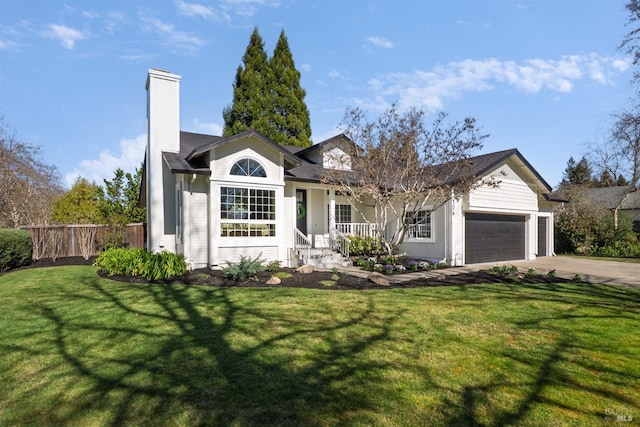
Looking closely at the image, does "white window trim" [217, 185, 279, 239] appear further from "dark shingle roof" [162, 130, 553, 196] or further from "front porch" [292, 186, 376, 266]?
"front porch" [292, 186, 376, 266]

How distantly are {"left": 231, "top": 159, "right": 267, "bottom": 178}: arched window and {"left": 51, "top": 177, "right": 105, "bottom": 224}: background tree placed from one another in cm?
1080

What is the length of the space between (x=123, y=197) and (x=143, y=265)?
12019mm

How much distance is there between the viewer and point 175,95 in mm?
13562

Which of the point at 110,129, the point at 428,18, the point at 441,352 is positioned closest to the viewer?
the point at 441,352

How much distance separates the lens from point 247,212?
39.7ft

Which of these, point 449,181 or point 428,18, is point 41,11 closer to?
point 428,18

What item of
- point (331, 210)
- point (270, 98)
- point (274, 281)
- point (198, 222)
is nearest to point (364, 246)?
point (331, 210)

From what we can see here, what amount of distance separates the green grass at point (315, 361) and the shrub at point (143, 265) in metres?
2.32

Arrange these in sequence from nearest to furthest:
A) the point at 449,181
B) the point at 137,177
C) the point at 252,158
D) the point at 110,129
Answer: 1. the point at 252,158
2. the point at 449,181
3. the point at 110,129
4. the point at 137,177

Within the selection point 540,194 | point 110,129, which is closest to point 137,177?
point 110,129

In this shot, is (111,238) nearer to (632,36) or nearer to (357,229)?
(357,229)

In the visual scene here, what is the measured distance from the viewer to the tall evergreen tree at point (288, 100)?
93.9ft

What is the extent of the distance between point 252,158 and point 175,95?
4.27 meters

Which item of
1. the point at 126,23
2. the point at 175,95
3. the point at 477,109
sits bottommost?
the point at 477,109
